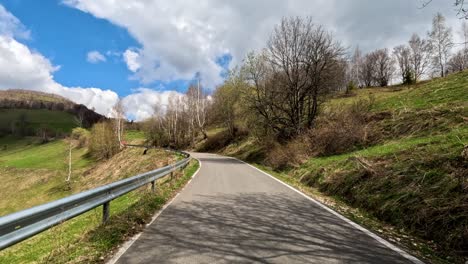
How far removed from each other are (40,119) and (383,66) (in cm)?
14691

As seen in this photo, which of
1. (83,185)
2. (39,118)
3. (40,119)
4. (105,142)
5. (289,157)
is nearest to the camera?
(289,157)

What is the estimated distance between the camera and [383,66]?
277 feet

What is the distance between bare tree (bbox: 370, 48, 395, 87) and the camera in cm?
8369

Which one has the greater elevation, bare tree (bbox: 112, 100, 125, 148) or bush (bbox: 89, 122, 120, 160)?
bare tree (bbox: 112, 100, 125, 148)

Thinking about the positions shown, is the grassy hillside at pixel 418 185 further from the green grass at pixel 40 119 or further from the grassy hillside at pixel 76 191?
the green grass at pixel 40 119

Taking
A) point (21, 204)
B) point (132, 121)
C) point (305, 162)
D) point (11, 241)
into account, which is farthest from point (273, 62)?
point (132, 121)

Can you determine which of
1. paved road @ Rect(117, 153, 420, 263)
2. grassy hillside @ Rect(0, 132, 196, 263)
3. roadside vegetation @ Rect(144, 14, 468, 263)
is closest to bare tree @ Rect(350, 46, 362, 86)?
roadside vegetation @ Rect(144, 14, 468, 263)

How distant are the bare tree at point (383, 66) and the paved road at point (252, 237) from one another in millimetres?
82619

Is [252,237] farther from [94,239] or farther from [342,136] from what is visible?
[342,136]

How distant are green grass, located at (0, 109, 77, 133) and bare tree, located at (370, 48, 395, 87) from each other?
119680 millimetres

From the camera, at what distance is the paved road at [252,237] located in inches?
201


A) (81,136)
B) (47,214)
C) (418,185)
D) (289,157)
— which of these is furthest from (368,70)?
(47,214)

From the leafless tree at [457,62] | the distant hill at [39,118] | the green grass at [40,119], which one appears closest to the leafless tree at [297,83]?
the leafless tree at [457,62]

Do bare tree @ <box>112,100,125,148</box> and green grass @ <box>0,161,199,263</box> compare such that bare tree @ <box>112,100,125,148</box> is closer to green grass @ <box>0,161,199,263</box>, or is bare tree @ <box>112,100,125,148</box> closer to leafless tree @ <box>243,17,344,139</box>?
leafless tree @ <box>243,17,344,139</box>
